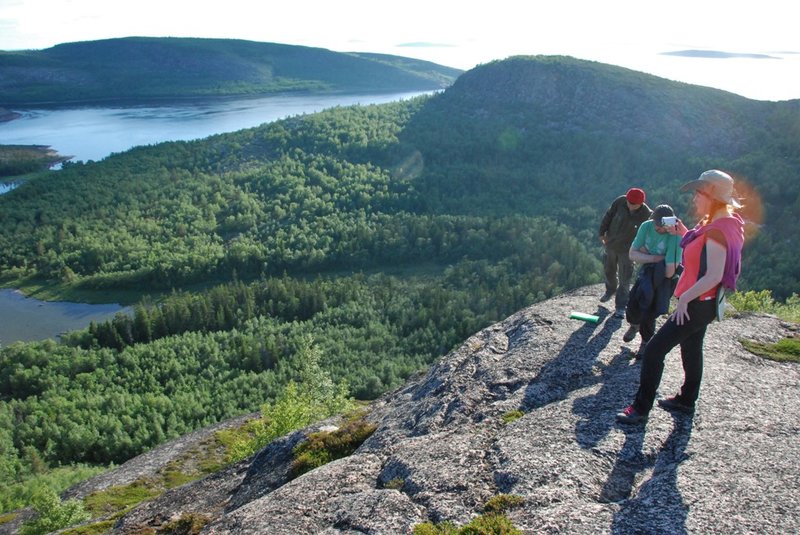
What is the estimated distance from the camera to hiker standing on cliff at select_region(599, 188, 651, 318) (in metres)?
19.0

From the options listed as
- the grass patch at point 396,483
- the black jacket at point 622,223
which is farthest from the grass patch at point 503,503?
the black jacket at point 622,223

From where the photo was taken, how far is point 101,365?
273 ft

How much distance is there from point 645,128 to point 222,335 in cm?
14097

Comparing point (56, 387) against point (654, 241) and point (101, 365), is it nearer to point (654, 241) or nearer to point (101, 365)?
point (101, 365)

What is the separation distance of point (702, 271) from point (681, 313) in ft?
3.09

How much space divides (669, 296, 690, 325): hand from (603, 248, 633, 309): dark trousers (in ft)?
24.3

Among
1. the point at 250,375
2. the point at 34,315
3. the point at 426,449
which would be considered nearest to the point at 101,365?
the point at 250,375

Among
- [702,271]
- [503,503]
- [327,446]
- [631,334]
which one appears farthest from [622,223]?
[327,446]

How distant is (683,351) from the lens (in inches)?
514

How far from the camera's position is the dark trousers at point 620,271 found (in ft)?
65.6

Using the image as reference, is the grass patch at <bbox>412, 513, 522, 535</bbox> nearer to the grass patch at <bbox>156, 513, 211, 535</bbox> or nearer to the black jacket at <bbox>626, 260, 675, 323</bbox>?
the black jacket at <bbox>626, 260, 675, 323</bbox>

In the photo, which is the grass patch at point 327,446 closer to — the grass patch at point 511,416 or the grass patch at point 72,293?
the grass patch at point 511,416

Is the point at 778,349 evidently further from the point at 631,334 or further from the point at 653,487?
the point at 653,487

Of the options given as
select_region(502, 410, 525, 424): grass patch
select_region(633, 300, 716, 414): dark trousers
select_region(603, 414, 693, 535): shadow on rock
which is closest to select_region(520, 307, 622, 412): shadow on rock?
select_region(502, 410, 525, 424): grass patch
